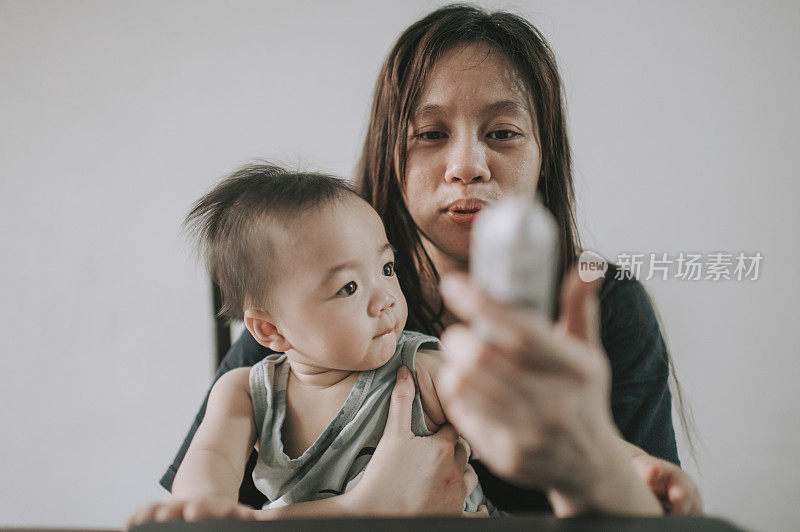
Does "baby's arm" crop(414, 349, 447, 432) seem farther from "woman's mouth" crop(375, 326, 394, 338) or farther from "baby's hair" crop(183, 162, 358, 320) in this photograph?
"baby's hair" crop(183, 162, 358, 320)

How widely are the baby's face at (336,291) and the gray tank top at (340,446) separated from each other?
3cm

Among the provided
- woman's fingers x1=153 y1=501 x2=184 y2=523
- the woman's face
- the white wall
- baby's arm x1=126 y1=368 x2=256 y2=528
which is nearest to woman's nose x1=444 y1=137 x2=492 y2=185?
the woman's face

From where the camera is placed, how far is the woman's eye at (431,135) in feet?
2.60

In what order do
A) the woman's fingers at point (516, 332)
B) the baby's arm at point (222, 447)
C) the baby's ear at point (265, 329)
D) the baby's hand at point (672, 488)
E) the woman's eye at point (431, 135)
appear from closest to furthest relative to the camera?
the woman's fingers at point (516, 332) → the baby's hand at point (672, 488) → the baby's arm at point (222, 447) → the baby's ear at point (265, 329) → the woman's eye at point (431, 135)

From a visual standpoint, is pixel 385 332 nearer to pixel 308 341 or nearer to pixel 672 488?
pixel 308 341

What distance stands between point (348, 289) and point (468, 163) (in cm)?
24

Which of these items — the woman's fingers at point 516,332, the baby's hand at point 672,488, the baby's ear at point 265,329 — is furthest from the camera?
the baby's ear at point 265,329

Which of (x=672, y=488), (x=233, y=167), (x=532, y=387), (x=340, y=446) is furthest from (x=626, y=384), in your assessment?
(x=233, y=167)

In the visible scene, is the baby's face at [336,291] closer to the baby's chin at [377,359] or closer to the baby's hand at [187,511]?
the baby's chin at [377,359]

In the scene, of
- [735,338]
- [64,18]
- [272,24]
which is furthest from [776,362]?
[64,18]

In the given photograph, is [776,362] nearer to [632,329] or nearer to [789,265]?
[789,265]

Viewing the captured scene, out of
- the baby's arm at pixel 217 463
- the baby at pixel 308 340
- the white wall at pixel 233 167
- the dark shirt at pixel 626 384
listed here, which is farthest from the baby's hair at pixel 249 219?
A: the white wall at pixel 233 167

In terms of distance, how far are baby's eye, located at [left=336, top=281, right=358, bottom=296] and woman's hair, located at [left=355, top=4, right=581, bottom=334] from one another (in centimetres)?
25

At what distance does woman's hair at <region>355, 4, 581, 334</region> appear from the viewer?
2.64 feet
